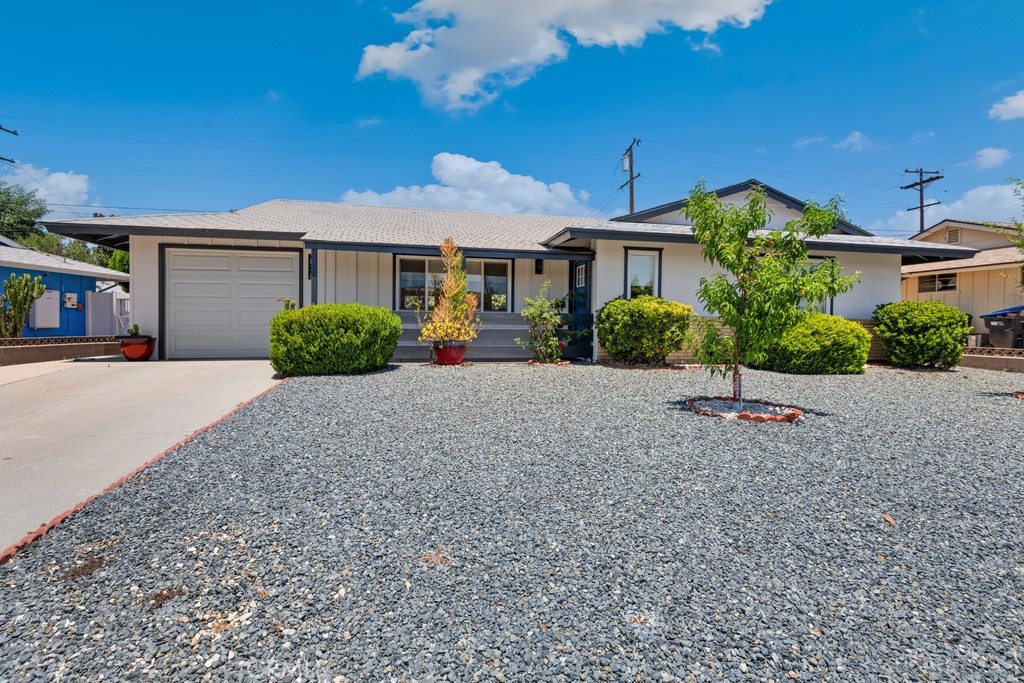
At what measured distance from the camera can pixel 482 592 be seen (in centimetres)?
242

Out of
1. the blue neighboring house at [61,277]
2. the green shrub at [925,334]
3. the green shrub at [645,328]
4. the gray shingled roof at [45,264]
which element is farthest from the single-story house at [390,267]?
the blue neighboring house at [61,277]

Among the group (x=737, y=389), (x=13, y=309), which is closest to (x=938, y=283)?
(x=737, y=389)

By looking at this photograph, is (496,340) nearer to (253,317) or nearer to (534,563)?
(253,317)

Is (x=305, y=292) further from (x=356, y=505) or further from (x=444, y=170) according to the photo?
(x=444, y=170)

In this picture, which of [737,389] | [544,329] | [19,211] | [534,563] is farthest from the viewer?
[19,211]

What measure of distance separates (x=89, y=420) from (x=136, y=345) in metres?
6.40

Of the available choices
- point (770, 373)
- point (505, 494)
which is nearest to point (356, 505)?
point (505, 494)

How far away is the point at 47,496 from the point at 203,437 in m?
1.37

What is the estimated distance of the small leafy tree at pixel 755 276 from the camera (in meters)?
5.97

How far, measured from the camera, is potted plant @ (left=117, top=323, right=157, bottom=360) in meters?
11.0

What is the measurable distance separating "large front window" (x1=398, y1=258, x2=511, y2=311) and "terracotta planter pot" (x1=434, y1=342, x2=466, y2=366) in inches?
103

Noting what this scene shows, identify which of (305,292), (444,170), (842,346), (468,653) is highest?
(444,170)

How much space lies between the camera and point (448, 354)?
1048 centimetres

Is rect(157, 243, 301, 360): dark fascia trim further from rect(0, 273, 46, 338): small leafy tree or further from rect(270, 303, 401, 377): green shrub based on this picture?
rect(270, 303, 401, 377): green shrub
